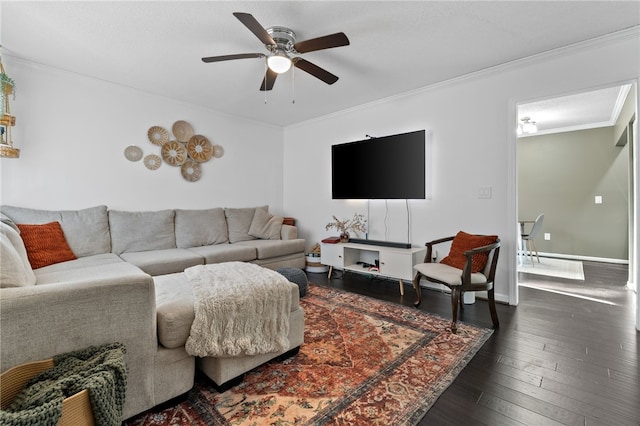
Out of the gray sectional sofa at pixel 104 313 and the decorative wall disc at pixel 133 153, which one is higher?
the decorative wall disc at pixel 133 153

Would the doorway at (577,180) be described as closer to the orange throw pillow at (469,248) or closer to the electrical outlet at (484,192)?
the electrical outlet at (484,192)

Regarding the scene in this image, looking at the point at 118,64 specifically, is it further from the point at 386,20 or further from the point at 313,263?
the point at 313,263

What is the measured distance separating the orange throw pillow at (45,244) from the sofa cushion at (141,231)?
0.46 metres

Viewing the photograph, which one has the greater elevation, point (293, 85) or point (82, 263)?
point (293, 85)

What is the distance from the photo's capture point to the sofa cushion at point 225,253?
3.40 metres

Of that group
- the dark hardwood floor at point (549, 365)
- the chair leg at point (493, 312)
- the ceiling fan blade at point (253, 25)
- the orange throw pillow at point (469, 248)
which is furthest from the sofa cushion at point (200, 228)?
the chair leg at point (493, 312)

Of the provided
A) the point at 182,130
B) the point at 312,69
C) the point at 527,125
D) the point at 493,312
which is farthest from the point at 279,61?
the point at 527,125

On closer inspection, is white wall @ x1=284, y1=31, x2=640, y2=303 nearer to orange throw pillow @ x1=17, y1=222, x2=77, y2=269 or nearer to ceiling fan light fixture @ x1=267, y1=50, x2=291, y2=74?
ceiling fan light fixture @ x1=267, y1=50, x2=291, y2=74

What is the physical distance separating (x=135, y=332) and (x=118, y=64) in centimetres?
285

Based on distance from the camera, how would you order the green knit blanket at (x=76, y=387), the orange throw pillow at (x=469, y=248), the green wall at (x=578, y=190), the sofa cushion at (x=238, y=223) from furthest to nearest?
the green wall at (x=578, y=190) → the sofa cushion at (x=238, y=223) → the orange throw pillow at (x=469, y=248) → the green knit blanket at (x=76, y=387)

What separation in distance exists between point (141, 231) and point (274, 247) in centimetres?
160

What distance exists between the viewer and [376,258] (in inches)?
160

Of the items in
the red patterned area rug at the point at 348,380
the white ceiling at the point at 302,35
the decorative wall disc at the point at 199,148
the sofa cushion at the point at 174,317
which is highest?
the white ceiling at the point at 302,35

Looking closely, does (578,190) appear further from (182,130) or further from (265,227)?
(182,130)
